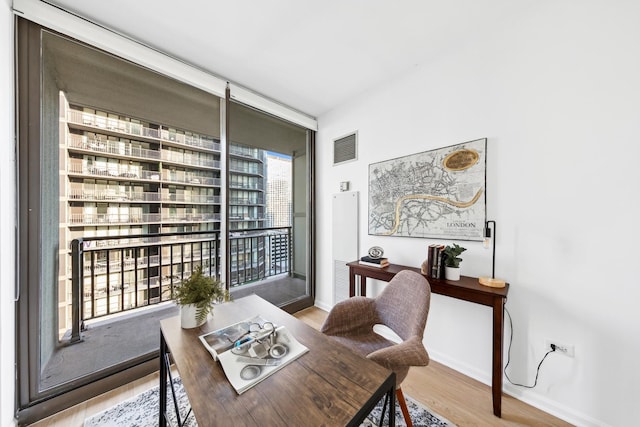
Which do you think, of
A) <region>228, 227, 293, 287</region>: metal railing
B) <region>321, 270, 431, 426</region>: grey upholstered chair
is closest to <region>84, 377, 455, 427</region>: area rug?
<region>321, 270, 431, 426</region>: grey upholstered chair

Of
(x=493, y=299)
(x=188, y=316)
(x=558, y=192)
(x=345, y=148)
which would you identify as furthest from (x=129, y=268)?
(x=558, y=192)

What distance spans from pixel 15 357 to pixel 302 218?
2.61 meters

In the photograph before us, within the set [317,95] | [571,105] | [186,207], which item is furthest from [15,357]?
[571,105]

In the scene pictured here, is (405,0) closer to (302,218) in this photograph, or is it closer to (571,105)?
(571,105)

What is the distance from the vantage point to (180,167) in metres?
2.43

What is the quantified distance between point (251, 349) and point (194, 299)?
429mm

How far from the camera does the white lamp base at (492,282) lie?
4.98 ft

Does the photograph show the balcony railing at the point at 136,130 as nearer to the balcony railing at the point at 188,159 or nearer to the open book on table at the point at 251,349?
the balcony railing at the point at 188,159

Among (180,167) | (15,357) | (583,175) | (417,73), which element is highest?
(417,73)

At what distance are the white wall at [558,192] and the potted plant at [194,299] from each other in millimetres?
1831

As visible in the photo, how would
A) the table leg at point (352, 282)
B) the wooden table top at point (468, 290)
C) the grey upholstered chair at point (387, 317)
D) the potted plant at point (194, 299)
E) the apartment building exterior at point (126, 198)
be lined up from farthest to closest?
the table leg at point (352, 282) < the apartment building exterior at point (126, 198) < the wooden table top at point (468, 290) < the grey upholstered chair at point (387, 317) < the potted plant at point (194, 299)

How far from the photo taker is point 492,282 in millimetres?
1543

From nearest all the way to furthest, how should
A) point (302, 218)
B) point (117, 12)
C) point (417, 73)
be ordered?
point (117, 12), point (417, 73), point (302, 218)

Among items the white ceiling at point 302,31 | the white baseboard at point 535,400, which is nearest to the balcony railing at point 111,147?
the white ceiling at point 302,31
